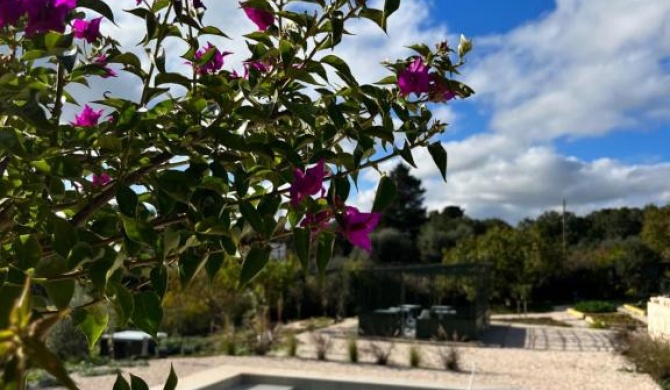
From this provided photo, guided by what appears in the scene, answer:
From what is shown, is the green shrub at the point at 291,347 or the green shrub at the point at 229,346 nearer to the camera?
the green shrub at the point at 291,347

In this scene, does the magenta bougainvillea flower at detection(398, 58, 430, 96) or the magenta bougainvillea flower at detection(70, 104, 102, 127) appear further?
the magenta bougainvillea flower at detection(70, 104, 102, 127)

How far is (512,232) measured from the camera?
27438 millimetres

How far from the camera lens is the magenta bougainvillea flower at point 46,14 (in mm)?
931

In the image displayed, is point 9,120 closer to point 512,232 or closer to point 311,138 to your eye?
point 311,138

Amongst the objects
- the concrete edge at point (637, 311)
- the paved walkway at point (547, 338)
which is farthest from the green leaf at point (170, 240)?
the concrete edge at point (637, 311)

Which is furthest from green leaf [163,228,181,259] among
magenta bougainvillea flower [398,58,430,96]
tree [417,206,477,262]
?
tree [417,206,477,262]

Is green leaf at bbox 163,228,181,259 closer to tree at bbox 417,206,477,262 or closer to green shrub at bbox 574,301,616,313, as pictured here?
green shrub at bbox 574,301,616,313

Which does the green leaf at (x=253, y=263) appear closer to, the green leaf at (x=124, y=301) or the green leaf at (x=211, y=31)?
the green leaf at (x=124, y=301)

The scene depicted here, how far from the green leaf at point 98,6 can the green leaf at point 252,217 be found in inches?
13.9

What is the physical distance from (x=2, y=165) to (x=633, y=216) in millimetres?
48087

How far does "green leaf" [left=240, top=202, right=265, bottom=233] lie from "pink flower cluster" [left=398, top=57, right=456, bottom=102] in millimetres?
414

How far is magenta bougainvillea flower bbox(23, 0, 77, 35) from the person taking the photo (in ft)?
3.05

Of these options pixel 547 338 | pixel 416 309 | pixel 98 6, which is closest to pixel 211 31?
pixel 98 6

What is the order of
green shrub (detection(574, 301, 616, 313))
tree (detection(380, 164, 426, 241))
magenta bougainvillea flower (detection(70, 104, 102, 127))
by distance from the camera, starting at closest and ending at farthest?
1. magenta bougainvillea flower (detection(70, 104, 102, 127))
2. green shrub (detection(574, 301, 616, 313))
3. tree (detection(380, 164, 426, 241))
